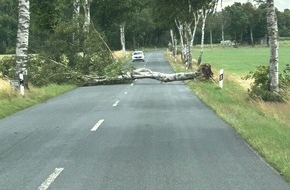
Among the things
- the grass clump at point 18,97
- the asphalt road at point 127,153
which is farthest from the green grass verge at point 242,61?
the asphalt road at point 127,153

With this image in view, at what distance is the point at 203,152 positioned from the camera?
9172 millimetres

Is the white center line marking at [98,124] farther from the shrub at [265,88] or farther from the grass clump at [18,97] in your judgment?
the shrub at [265,88]

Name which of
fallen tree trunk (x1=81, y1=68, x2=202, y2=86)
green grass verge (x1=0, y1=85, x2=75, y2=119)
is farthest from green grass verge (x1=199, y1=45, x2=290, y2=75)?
green grass verge (x1=0, y1=85, x2=75, y2=119)

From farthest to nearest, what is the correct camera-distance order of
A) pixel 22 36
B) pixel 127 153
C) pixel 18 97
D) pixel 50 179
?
pixel 22 36, pixel 18 97, pixel 127 153, pixel 50 179

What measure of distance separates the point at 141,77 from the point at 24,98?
8892 millimetres

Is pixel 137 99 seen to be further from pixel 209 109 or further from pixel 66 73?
pixel 66 73

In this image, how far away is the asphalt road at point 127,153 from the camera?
6953 millimetres

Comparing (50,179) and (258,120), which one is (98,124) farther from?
(50,179)

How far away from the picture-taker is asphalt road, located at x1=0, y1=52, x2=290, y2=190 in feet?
22.8

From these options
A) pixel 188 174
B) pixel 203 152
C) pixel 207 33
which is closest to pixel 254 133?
pixel 203 152

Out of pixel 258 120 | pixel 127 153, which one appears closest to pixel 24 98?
pixel 258 120

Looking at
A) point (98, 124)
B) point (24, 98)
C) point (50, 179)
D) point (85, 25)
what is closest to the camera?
point (50, 179)

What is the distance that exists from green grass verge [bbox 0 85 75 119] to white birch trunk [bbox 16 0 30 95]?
2.39 feet

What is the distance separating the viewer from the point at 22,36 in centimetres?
2145
